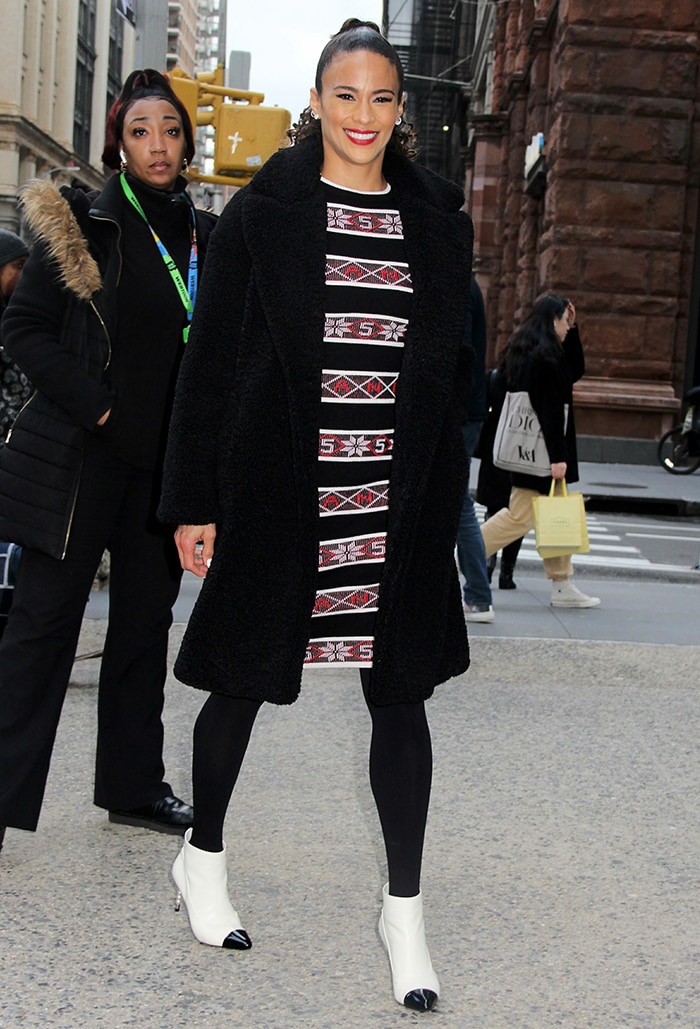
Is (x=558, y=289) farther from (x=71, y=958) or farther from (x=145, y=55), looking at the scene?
(x=71, y=958)

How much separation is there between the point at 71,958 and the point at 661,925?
138 centimetres

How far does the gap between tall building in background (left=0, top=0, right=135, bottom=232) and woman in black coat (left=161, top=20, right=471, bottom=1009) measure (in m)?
45.6

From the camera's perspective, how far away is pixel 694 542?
1222cm

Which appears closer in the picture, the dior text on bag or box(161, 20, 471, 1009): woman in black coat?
box(161, 20, 471, 1009): woman in black coat

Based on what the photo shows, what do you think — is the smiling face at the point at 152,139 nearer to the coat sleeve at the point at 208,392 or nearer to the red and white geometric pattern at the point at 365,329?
the coat sleeve at the point at 208,392

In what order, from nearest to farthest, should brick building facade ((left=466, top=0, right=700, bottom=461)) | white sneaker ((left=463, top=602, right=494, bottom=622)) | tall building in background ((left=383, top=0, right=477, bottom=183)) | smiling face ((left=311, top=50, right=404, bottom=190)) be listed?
smiling face ((left=311, top=50, right=404, bottom=190)) → white sneaker ((left=463, top=602, right=494, bottom=622)) → brick building facade ((left=466, top=0, right=700, bottom=461)) → tall building in background ((left=383, top=0, right=477, bottom=183))

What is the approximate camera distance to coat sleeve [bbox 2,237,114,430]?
3.47m

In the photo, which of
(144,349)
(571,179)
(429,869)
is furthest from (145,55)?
(429,869)

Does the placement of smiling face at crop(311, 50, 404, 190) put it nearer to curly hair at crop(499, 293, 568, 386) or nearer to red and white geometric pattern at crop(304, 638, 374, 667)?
red and white geometric pattern at crop(304, 638, 374, 667)

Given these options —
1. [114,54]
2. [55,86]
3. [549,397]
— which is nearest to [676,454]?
[549,397]

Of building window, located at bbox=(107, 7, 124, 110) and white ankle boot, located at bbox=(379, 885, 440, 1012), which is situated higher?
building window, located at bbox=(107, 7, 124, 110)

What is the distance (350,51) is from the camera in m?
2.90

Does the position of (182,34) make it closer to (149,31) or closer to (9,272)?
(149,31)

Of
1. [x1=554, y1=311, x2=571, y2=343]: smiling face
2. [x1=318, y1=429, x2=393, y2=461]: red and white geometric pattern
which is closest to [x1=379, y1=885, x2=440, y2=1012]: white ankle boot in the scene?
[x1=318, y1=429, x2=393, y2=461]: red and white geometric pattern
